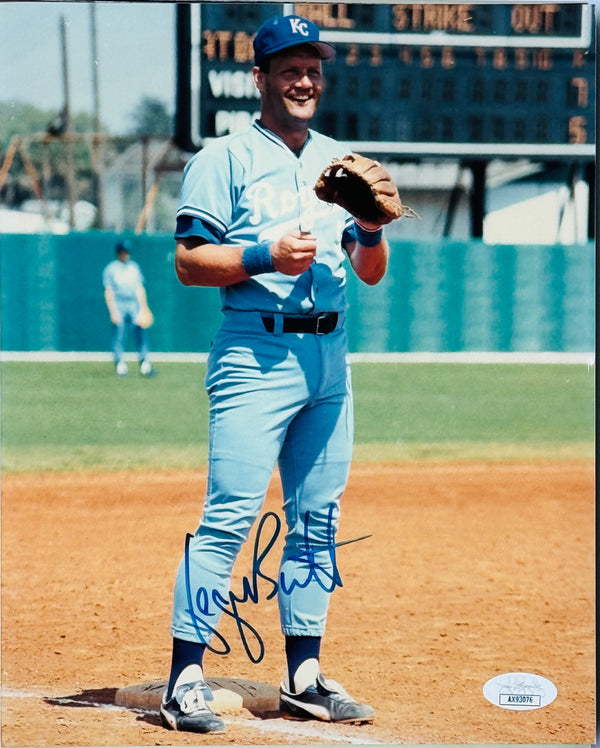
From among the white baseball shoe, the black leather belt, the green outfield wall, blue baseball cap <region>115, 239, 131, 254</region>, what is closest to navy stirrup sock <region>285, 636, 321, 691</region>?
the white baseball shoe

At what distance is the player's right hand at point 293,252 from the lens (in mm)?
2525

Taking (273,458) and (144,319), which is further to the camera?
(144,319)

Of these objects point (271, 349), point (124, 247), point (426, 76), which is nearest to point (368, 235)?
point (271, 349)

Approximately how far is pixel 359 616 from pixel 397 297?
401 centimetres

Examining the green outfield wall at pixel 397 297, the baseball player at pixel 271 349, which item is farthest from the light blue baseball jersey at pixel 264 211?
the green outfield wall at pixel 397 297

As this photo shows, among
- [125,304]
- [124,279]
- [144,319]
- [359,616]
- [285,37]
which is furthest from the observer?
[144,319]

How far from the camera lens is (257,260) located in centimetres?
258

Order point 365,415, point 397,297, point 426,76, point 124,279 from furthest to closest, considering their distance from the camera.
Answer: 1. point 397,297
2. point 426,76
3. point 124,279
4. point 365,415

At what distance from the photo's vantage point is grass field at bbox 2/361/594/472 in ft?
13.3

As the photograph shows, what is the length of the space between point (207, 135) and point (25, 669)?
232cm

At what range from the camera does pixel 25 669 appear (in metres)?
3.10

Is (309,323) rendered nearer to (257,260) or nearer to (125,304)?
(257,260)
